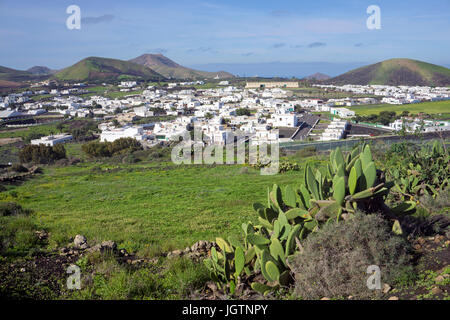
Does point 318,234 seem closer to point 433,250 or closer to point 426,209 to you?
point 433,250

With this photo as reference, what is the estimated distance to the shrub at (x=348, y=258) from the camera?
10.6 ft

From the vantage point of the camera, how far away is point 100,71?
154 metres

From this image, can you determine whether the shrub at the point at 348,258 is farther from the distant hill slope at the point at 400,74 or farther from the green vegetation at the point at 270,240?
the distant hill slope at the point at 400,74

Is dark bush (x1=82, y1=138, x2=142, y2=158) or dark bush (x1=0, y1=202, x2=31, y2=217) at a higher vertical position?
dark bush (x1=0, y1=202, x2=31, y2=217)

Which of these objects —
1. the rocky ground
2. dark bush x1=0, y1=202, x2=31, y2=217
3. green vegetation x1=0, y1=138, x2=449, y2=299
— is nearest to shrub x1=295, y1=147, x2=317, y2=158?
green vegetation x1=0, y1=138, x2=449, y2=299

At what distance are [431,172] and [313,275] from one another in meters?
4.88

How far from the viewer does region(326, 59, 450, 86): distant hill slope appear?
130375 millimetres

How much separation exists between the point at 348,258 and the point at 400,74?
158 meters

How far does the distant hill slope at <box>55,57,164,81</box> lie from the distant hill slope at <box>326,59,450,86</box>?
88878 mm

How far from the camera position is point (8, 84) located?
119 meters

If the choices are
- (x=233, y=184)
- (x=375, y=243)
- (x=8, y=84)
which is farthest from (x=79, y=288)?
(x=8, y=84)
